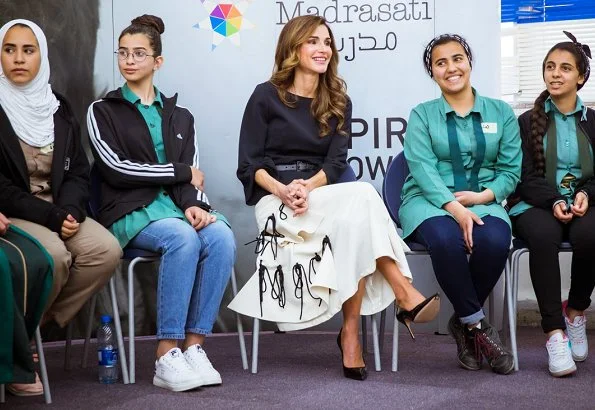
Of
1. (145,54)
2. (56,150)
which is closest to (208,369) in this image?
(56,150)

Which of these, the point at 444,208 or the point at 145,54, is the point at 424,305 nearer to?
the point at 444,208

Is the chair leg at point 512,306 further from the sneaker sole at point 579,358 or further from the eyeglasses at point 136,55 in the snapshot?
the eyeglasses at point 136,55

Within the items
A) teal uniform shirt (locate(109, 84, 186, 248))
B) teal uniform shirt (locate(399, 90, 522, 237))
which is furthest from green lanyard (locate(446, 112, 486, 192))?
teal uniform shirt (locate(109, 84, 186, 248))

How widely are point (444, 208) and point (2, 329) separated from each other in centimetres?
186

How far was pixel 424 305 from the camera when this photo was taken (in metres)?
3.45

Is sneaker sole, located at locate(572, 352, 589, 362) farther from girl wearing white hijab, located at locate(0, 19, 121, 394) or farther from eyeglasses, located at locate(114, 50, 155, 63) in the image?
eyeglasses, located at locate(114, 50, 155, 63)

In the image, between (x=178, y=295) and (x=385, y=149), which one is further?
(x=385, y=149)

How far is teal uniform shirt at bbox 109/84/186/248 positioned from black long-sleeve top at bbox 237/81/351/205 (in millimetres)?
350

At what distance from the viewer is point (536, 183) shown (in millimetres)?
3930

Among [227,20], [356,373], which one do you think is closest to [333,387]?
[356,373]

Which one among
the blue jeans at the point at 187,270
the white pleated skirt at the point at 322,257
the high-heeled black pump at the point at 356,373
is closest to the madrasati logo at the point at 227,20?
the white pleated skirt at the point at 322,257

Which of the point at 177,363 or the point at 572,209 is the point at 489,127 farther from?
the point at 177,363

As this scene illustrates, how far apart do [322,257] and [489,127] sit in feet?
3.17

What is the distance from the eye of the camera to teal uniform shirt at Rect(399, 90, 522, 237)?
3.89 m
